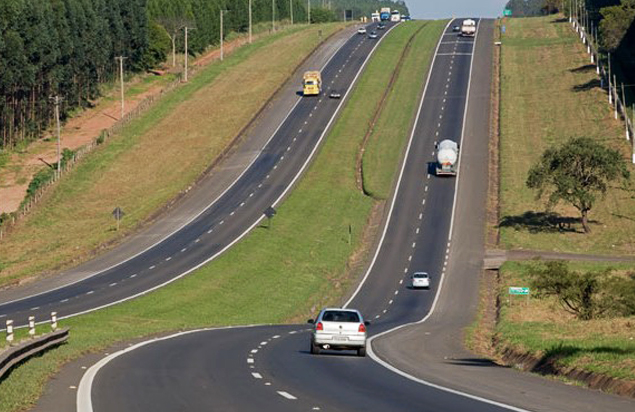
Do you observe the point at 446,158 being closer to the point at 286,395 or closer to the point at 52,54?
the point at 52,54

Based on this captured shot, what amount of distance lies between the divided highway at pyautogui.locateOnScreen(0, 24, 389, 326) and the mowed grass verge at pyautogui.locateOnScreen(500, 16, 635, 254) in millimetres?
21162

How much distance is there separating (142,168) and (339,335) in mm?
91689

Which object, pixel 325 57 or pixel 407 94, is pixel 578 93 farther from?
pixel 325 57

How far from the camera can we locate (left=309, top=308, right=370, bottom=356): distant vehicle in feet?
128

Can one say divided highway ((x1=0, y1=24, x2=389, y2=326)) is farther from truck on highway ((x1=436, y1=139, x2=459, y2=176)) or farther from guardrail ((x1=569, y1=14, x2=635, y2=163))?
guardrail ((x1=569, y1=14, x2=635, y2=163))

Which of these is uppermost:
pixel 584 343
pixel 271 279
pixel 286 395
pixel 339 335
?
pixel 286 395

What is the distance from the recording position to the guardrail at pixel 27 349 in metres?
28.2

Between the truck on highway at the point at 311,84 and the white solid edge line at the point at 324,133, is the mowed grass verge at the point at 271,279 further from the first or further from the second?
the truck on highway at the point at 311,84

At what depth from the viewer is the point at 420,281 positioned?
85688 millimetres

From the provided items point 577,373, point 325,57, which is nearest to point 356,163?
Answer: point 325,57

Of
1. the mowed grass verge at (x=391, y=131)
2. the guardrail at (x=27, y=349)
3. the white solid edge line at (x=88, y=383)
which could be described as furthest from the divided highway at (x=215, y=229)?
the white solid edge line at (x=88, y=383)

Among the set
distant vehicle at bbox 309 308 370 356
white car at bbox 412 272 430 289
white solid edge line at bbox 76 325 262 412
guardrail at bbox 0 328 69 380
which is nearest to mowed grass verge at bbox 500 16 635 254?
white car at bbox 412 272 430 289

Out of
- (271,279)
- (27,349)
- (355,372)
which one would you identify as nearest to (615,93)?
(271,279)

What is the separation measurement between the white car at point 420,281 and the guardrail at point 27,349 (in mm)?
46422
